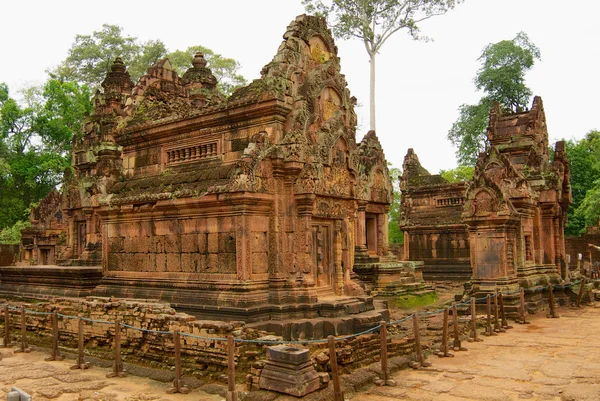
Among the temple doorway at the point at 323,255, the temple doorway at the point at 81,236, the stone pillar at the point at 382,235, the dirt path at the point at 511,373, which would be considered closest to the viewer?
the dirt path at the point at 511,373

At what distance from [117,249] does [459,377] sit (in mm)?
7002

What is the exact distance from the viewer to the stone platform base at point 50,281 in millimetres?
11719

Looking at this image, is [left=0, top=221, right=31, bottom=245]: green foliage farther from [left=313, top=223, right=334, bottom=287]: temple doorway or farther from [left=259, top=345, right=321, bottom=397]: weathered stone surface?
[left=259, top=345, right=321, bottom=397]: weathered stone surface

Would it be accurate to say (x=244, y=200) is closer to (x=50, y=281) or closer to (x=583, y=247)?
(x=50, y=281)

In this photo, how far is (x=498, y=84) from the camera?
38.6 meters

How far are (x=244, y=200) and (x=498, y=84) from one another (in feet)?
113

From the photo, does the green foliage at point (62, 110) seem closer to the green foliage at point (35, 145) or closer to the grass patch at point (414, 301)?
the green foliage at point (35, 145)

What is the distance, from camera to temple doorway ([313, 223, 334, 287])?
32.4ft

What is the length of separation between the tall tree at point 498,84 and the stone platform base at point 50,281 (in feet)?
104

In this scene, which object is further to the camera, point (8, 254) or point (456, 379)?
point (8, 254)

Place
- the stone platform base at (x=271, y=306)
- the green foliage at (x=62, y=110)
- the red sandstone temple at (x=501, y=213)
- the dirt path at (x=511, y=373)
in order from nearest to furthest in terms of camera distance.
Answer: the dirt path at (x=511, y=373), the stone platform base at (x=271, y=306), the red sandstone temple at (x=501, y=213), the green foliage at (x=62, y=110)

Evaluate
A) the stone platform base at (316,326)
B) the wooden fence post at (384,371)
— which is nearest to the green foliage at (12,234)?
the stone platform base at (316,326)

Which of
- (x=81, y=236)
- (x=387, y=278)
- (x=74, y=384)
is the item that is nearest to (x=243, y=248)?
(x=74, y=384)

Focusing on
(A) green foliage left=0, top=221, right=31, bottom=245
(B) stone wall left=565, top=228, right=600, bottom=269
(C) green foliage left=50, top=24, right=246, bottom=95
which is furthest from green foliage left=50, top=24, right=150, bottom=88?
(B) stone wall left=565, top=228, right=600, bottom=269
